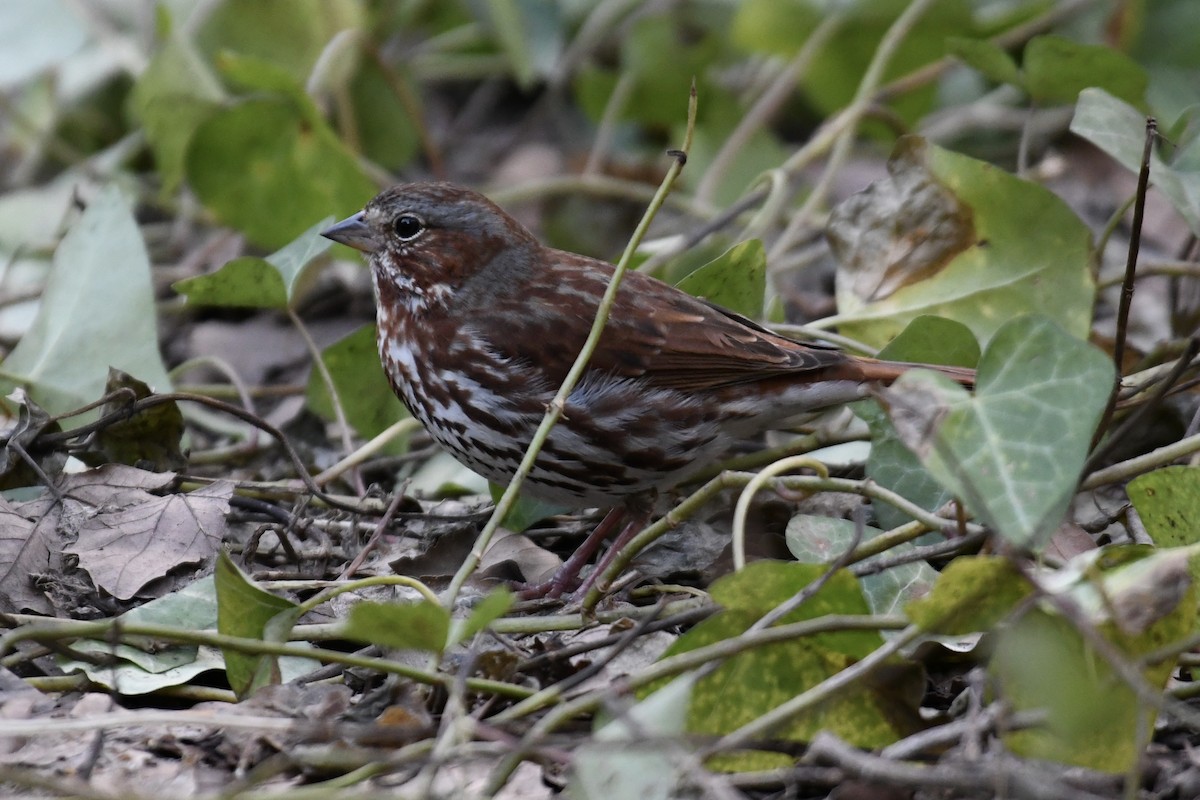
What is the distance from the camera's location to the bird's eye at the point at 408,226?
4.24 m

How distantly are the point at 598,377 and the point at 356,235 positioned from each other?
0.94 metres

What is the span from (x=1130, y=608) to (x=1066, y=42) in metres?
2.52

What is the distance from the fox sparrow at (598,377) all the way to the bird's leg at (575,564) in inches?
0.5

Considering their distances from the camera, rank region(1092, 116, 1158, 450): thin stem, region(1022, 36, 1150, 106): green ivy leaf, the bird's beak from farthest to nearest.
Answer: region(1022, 36, 1150, 106): green ivy leaf
the bird's beak
region(1092, 116, 1158, 450): thin stem

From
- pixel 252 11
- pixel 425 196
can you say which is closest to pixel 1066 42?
pixel 425 196

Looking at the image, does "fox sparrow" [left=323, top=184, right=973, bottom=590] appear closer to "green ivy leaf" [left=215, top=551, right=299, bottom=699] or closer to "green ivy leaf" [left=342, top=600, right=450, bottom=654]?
"green ivy leaf" [left=215, top=551, right=299, bottom=699]

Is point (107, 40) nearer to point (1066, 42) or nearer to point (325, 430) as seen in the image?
point (325, 430)

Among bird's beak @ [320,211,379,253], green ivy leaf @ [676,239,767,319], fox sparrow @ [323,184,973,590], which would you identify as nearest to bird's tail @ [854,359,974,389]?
fox sparrow @ [323,184,973,590]

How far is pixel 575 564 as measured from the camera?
3859 mm

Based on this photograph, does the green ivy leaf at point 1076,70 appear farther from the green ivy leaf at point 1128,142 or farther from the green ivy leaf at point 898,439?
the green ivy leaf at point 898,439

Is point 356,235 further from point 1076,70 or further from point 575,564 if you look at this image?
point 1076,70

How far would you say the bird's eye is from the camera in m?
4.24

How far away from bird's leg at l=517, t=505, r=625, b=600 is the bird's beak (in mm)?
1080

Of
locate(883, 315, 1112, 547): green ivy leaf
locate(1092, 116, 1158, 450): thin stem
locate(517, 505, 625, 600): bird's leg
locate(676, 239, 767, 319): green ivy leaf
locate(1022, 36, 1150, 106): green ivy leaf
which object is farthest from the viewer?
locate(1022, 36, 1150, 106): green ivy leaf
